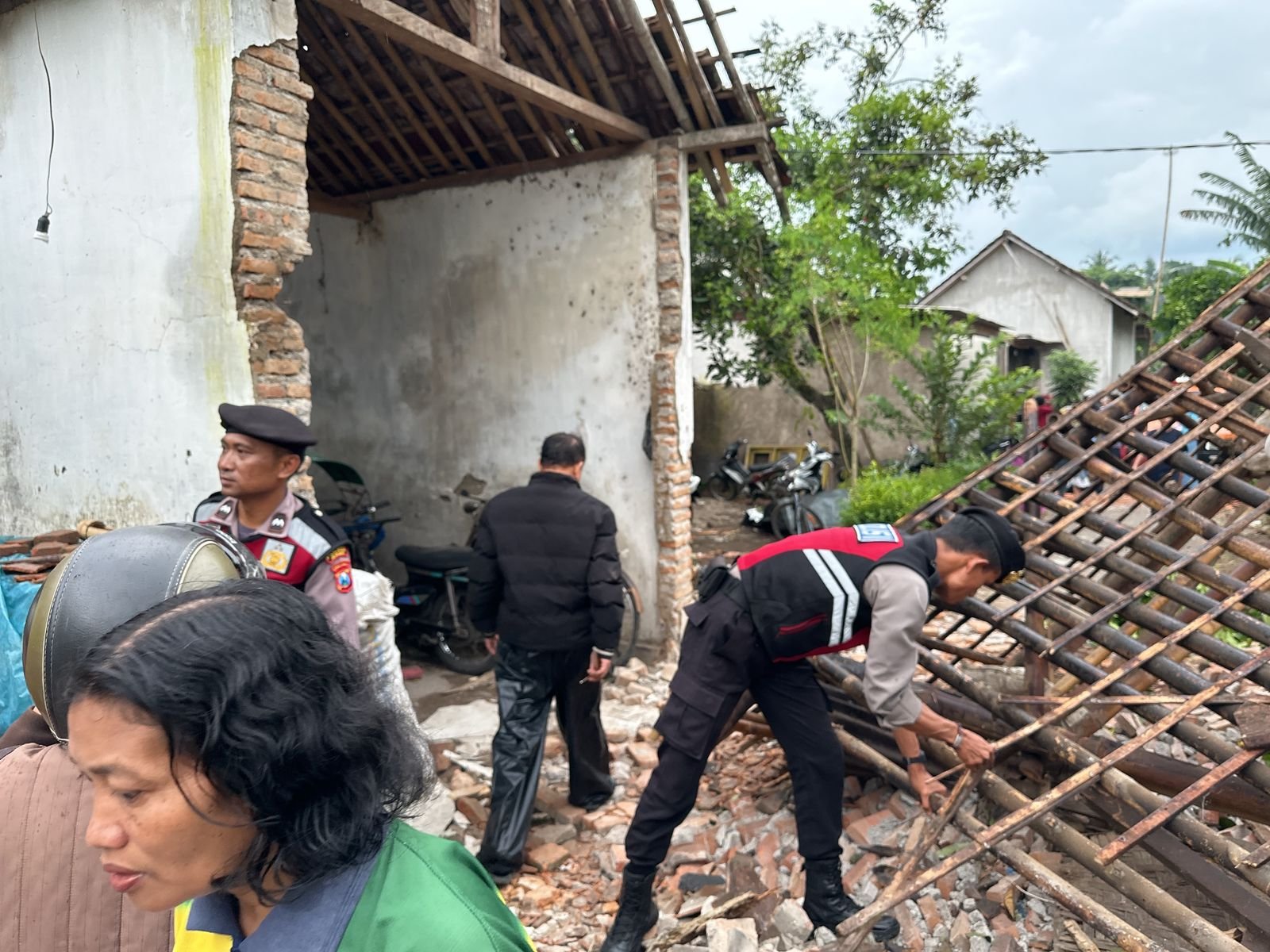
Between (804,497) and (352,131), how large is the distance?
6.00m

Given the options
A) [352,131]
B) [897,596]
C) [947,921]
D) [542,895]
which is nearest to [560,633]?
[542,895]

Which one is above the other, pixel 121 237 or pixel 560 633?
pixel 121 237

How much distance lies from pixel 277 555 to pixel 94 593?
134 cm

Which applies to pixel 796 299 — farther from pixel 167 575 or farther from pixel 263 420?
pixel 167 575

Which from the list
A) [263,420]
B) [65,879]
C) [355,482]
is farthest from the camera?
[355,482]

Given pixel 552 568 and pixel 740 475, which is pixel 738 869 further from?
pixel 740 475

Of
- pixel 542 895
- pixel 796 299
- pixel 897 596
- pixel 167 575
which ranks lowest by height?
pixel 542 895

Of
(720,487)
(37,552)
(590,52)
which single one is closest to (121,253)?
(37,552)

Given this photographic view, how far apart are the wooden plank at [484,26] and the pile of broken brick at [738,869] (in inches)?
146

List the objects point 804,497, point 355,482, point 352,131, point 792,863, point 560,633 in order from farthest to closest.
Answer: point 804,497 → point 355,482 → point 352,131 → point 560,633 → point 792,863

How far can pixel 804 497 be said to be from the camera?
9547 mm

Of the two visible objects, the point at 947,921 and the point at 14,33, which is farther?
the point at 14,33

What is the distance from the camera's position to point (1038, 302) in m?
21.3

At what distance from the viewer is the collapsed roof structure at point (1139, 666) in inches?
88.9
